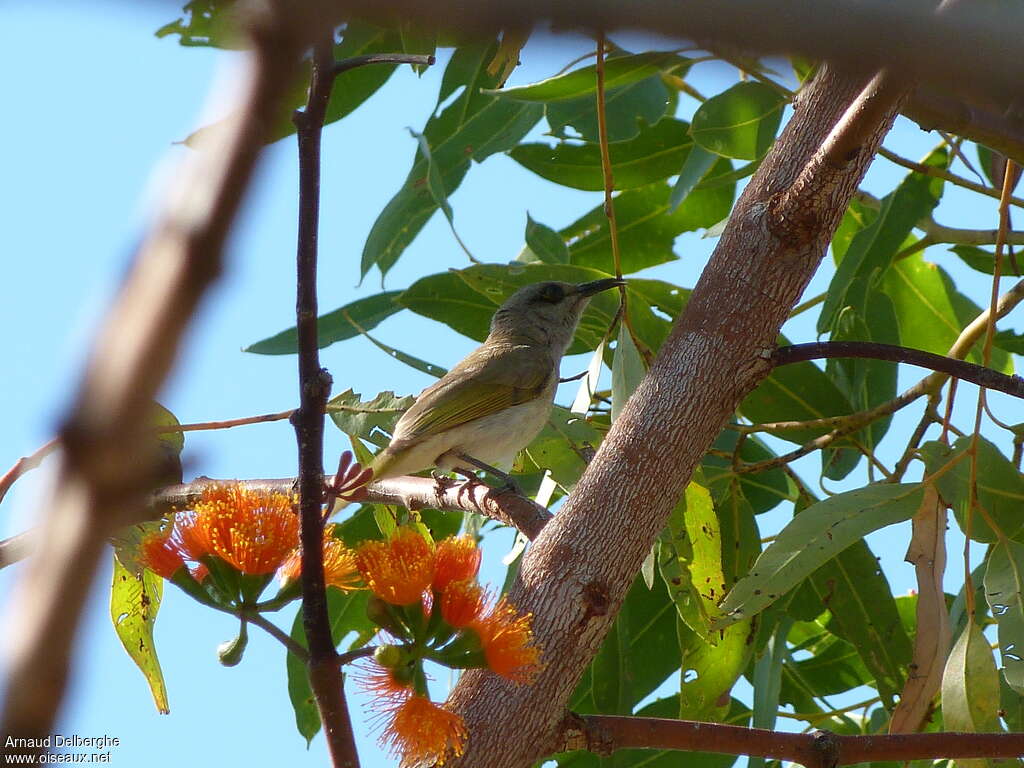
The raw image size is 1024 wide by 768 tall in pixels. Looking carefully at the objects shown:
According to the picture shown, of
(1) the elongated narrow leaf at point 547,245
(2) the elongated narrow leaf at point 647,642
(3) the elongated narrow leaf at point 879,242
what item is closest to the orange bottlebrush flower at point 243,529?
(2) the elongated narrow leaf at point 647,642

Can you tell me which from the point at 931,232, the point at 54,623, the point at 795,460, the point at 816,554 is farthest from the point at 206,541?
the point at 931,232

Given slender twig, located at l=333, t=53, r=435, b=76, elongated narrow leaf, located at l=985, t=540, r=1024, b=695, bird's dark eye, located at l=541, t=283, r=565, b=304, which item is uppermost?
bird's dark eye, located at l=541, t=283, r=565, b=304

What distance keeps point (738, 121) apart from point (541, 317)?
203 centimetres

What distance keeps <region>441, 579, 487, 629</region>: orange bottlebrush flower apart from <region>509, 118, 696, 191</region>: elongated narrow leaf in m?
3.14

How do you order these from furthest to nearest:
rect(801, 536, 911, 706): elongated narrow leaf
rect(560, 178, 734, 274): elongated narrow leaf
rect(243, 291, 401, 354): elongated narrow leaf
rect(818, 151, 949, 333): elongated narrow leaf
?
rect(560, 178, 734, 274): elongated narrow leaf, rect(243, 291, 401, 354): elongated narrow leaf, rect(818, 151, 949, 333): elongated narrow leaf, rect(801, 536, 911, 706): elongated narrow leaf

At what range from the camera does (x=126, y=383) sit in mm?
438

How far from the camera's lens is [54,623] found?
0.47 metres

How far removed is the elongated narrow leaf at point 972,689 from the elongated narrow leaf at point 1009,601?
55 millimetres

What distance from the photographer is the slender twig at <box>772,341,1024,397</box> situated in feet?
7.77

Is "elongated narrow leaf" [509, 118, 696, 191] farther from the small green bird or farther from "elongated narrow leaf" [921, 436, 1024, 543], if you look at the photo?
"elongated narrow leaf" [921, 436, 1024, 543]

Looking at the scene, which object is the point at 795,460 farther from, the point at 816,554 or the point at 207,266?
the point at 207,266

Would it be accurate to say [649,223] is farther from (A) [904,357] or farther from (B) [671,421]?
(B) [671,421]

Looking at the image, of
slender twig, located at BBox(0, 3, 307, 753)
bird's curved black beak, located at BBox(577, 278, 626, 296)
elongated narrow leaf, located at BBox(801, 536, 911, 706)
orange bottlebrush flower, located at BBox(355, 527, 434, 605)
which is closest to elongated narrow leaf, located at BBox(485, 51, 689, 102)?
bird's curved black beak, located at BBox(577, 278, 626, 296)

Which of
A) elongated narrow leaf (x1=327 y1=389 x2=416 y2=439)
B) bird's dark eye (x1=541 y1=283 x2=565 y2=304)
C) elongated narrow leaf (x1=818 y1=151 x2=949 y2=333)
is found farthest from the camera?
bird's dark eye (x1=541 y1=283 x2=565 y2=304)
